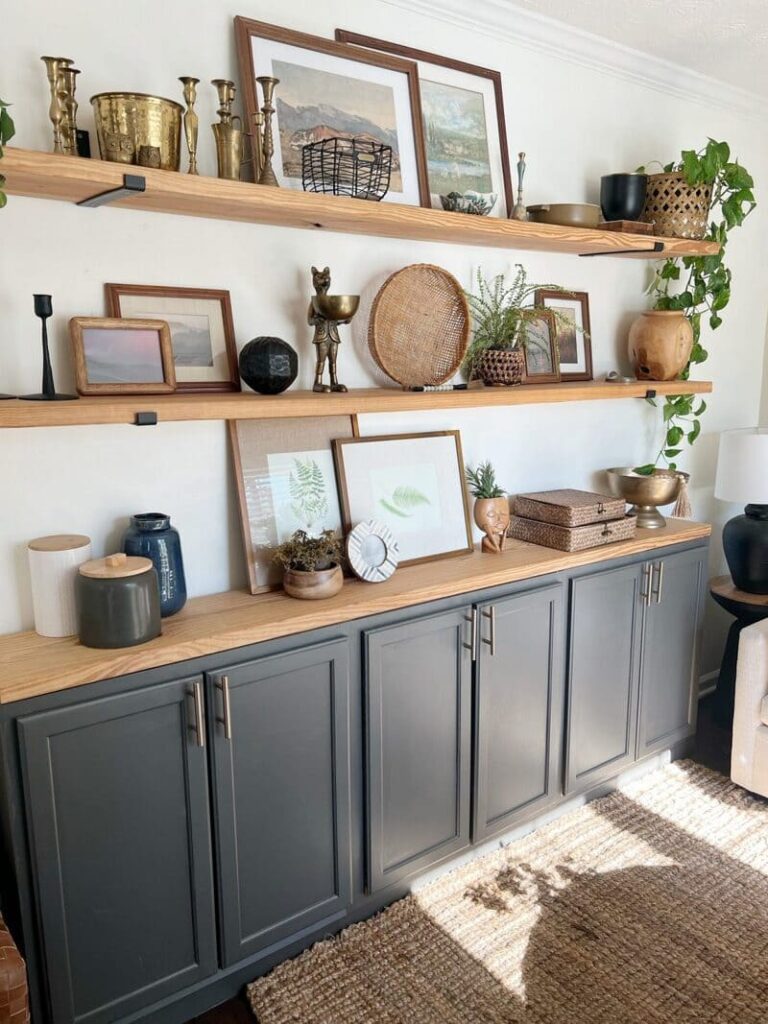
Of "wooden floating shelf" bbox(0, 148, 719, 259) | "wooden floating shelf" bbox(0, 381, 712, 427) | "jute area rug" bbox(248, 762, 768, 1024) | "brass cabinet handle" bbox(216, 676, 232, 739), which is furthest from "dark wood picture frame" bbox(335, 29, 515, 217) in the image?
"jute area rug" bbox(248, 762, 768, 1024)

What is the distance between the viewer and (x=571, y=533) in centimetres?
247

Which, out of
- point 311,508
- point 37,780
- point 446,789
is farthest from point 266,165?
point 446,789

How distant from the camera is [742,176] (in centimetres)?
282

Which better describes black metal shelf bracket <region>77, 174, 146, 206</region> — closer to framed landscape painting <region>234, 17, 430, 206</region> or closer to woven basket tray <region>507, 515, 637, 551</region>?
framed landscape painting <region>234, 17, 430, 206</region>

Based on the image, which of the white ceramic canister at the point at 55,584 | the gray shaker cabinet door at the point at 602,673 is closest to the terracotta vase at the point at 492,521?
the gray shaker cabinet door at the point at 602,673

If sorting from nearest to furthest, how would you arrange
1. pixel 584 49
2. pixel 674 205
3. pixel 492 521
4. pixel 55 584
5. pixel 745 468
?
1. pixel 55 584
2. pixel 492 521
3. pixel 584 49
4. pixel 674 205
5. pixel 745 468

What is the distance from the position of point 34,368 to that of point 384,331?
3.04 ft

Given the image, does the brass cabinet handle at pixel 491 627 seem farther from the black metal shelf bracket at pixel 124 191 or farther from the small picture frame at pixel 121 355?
the black metal shelf bracket at pixel 124 191

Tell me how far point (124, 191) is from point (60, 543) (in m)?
0.75

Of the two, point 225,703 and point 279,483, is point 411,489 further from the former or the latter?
point 225,703

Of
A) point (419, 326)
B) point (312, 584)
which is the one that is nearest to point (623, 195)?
point (419, 326)

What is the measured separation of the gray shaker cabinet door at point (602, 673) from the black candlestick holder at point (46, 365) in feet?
5.06

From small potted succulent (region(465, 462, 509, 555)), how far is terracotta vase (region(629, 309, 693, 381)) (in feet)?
2.56

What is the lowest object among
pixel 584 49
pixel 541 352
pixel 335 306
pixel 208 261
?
pixel 541 352
